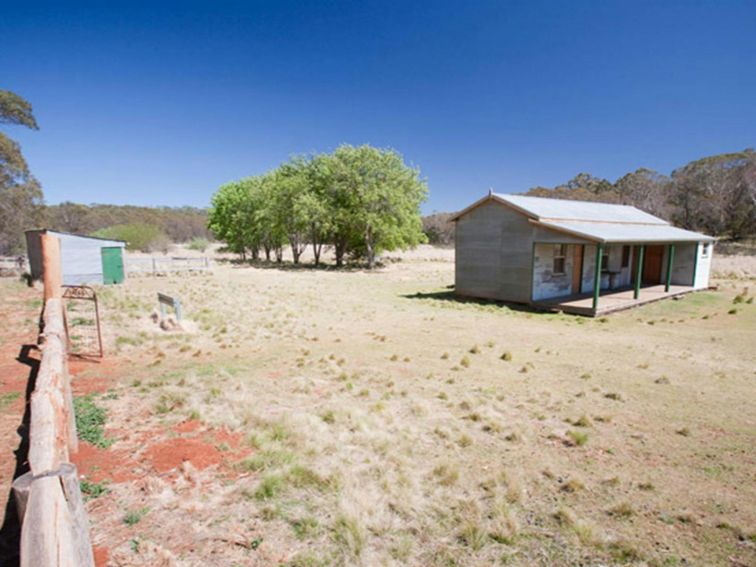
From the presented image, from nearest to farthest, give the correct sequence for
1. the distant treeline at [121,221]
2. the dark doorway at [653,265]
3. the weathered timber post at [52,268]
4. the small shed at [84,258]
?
1. the weathered timber post at [52,268]
2. the small shed at [84,258]
3. the dark doorway at [653,265]
4. the distant treeline at [121,221]

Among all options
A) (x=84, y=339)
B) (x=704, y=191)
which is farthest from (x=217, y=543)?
(x=704, y=191)

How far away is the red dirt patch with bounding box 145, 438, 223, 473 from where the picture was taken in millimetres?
4203

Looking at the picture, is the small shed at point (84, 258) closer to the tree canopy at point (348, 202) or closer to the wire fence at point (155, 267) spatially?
the wire fence at point (155, 267)

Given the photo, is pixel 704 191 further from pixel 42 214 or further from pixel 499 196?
pixel 42 214

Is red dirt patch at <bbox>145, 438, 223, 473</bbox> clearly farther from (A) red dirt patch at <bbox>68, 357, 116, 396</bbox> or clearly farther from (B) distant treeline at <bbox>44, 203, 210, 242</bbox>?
(B) distant treeline at <bbox>44, 203, 210, 242</bbox>

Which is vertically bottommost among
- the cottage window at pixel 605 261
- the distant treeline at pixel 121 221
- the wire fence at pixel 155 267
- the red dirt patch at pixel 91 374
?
the red dirt patch at pixel 91 374

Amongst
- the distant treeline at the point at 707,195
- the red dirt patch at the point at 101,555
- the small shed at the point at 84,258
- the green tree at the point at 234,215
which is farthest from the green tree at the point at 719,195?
the red dirt patch at the point at 101,555

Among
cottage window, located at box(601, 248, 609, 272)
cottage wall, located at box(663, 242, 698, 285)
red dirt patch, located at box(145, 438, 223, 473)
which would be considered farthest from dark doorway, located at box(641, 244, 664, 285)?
red dirt patch, located at box(145, 438, 223, 473)

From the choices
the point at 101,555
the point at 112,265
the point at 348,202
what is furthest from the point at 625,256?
the point at 112,265

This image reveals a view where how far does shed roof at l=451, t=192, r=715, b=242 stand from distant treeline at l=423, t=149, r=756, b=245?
104 ft

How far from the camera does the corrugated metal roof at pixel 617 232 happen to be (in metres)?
13.4

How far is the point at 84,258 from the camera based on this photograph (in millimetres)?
20094

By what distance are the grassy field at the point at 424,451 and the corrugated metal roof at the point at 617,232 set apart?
4609mm

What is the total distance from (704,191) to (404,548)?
184 feet
